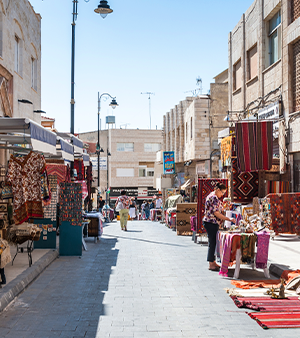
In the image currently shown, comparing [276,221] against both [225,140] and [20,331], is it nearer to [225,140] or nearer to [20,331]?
[225,140]

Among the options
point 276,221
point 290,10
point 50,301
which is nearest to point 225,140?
point 276,221

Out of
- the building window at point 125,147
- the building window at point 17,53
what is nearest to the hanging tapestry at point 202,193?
the building window at point 17,53

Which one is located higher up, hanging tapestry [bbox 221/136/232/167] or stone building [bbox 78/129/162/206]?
stone building [bbox 78/129/162/206]

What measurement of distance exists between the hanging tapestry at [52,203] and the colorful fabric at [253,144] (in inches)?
203

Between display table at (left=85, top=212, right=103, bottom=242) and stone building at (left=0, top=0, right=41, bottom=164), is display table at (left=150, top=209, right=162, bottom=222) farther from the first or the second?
display table at (left=85, top=212, right=103, bottom=242)

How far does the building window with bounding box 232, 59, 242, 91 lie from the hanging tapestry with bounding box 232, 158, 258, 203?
28.6ft

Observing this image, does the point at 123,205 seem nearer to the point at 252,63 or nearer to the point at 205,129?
the point at 252,63

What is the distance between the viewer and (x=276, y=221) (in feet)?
44.9

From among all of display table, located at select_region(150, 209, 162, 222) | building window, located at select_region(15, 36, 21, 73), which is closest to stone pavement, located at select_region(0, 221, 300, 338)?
building window, located at select_region(15, 36, 21, 73)

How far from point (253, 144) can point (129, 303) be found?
7.71m

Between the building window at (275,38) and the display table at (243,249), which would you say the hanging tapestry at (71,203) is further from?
the building window at (275,38)

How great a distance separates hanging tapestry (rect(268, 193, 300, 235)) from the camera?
1364 cm

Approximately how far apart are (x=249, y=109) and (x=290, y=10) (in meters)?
5.33

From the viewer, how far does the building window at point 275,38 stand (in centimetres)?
1695
